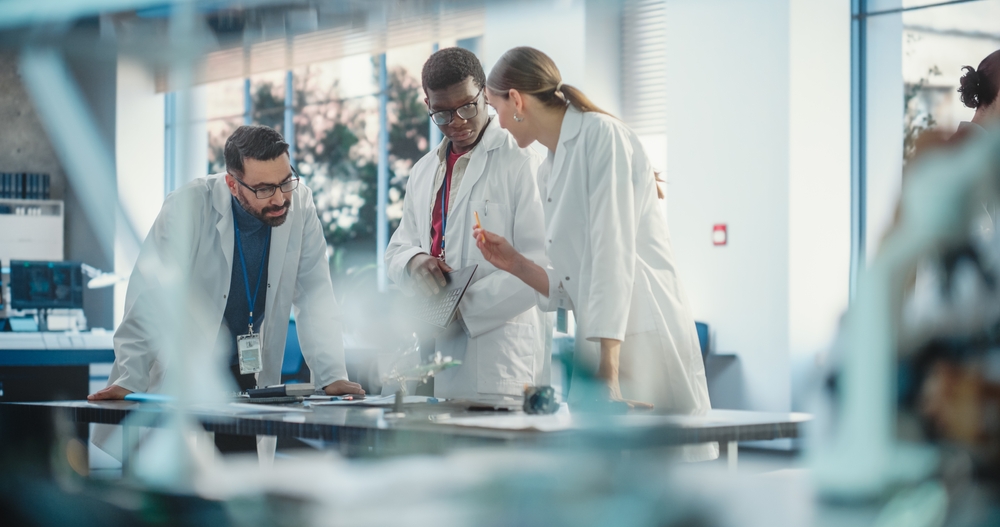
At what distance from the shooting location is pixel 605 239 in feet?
4.37

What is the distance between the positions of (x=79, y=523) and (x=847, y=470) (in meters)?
0.46

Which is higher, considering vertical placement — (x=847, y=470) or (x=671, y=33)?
(x=671, y=33)

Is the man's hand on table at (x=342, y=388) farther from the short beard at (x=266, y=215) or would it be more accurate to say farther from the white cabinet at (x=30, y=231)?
the white cabinet at (x=30, y=231)

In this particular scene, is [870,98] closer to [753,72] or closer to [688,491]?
[753,72]

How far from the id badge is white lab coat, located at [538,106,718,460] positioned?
63cm

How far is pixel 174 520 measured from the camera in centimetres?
56

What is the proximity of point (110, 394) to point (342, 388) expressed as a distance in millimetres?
419

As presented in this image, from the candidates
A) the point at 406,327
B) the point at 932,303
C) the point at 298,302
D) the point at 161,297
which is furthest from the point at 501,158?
the point at 932,303

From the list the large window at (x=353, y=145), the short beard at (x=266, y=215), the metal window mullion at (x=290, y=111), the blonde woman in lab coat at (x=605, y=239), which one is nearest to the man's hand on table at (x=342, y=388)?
the short beard at (x=266, y=215)

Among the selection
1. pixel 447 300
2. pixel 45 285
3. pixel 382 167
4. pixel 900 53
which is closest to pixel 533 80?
pixel 447 300

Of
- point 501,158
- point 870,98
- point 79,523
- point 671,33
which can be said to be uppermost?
point 671,33

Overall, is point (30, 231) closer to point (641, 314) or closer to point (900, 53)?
point (900, 53)

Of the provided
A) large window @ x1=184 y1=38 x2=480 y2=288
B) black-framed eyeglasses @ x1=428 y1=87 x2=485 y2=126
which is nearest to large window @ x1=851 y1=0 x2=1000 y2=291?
large window @ x1=184 y1=38 x2=480 y2=288

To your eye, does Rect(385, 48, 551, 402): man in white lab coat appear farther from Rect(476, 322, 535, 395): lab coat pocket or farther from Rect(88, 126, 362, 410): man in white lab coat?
Rect(88, 126, 362, 410): man in white lab coat
